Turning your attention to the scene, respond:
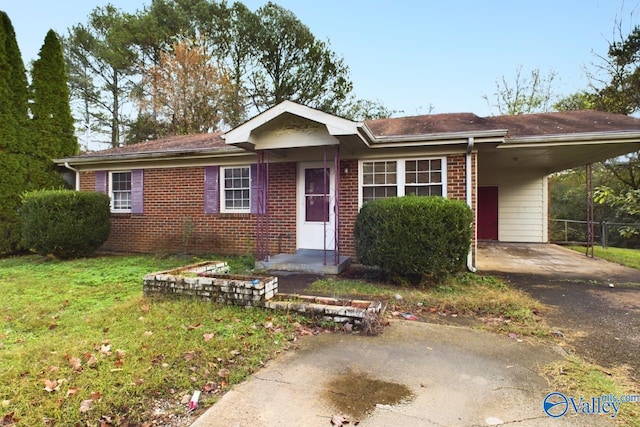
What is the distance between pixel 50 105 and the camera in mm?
10539

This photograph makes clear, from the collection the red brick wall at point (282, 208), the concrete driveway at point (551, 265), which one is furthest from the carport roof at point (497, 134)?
the concrete driveway at point (551, 265)

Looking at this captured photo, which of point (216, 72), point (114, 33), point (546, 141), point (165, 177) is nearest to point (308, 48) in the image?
point (216, 72)

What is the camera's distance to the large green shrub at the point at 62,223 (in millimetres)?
8070

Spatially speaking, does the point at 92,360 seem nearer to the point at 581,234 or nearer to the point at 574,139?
the point at 574,139

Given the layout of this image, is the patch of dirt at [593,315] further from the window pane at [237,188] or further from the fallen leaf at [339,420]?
the window pane at [237,188]

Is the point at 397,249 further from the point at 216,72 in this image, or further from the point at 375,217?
the point at 216,72

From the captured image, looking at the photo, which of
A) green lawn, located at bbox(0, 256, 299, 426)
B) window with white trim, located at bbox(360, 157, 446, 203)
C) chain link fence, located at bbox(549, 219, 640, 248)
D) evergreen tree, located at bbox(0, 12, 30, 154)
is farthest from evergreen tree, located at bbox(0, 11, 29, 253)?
chain link fence, located at bbox(549, 219, 640, 248)

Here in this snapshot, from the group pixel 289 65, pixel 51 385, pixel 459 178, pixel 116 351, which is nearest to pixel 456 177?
pixel 459 178

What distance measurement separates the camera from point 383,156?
748 cm

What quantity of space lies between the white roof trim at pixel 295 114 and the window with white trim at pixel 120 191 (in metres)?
4.88

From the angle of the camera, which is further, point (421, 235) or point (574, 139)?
point (574, 139)

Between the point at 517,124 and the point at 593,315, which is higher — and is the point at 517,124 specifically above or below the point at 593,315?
above

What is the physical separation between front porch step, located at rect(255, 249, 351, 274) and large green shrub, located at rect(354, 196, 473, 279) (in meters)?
1.39

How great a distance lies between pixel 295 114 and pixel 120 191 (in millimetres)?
6600
